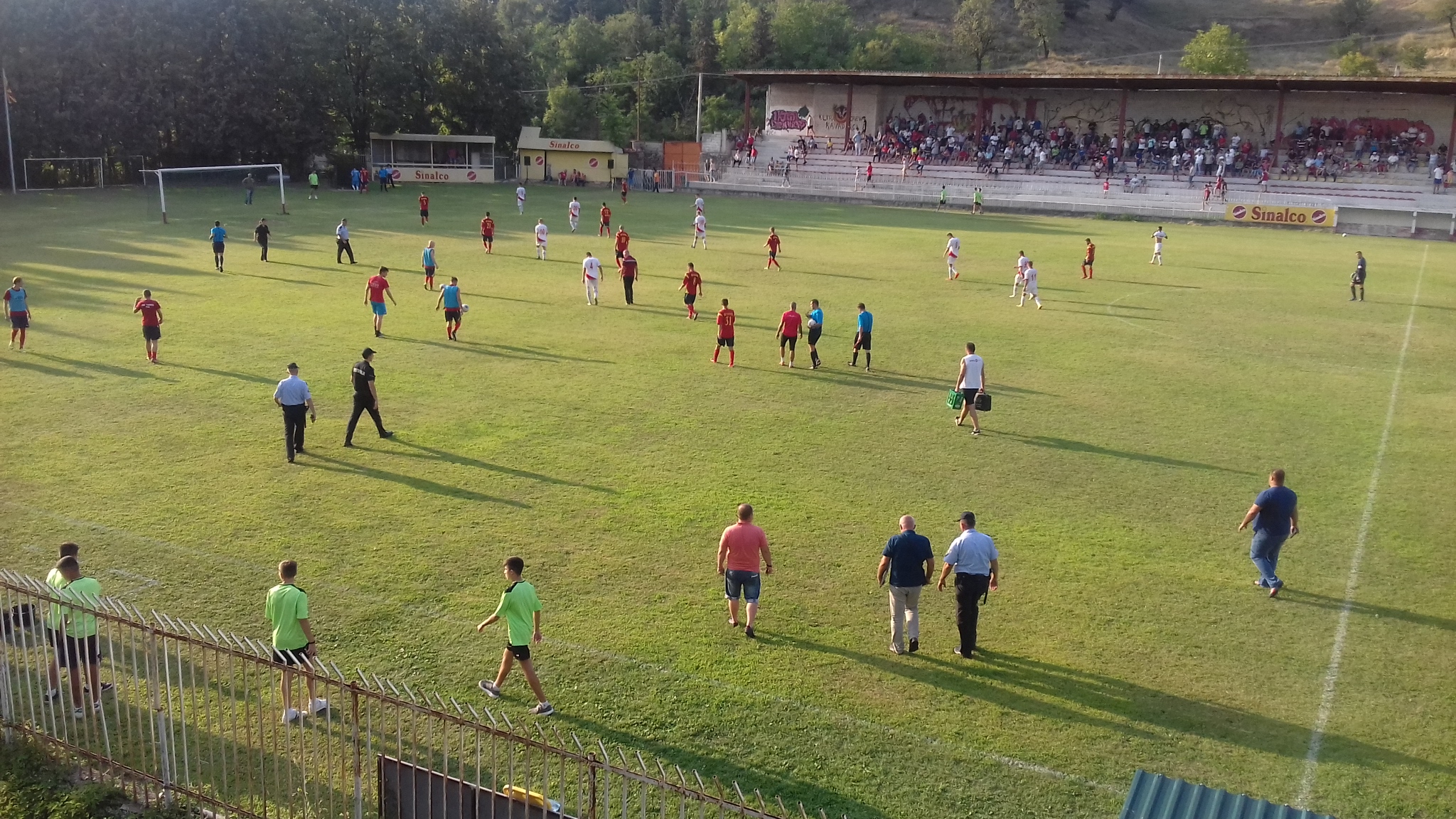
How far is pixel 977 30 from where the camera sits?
99.2 meters

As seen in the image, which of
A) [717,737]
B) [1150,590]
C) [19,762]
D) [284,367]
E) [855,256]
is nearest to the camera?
[19,762]

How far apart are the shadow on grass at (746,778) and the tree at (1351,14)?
132m

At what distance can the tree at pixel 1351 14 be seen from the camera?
378 ft

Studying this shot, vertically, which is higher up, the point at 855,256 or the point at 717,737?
the point at 855,256

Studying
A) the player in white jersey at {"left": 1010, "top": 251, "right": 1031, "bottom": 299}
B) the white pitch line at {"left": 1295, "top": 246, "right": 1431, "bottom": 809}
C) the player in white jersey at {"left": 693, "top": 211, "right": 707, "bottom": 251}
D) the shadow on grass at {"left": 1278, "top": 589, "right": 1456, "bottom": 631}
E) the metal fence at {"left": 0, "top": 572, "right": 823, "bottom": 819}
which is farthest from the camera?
the player in white jersey at {"left": 693, "top": 211, "right": 707, "bottom": 251}

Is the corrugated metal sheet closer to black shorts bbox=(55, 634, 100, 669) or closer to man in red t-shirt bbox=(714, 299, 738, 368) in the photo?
black shorts bbox=(55, 634, 100, 669)

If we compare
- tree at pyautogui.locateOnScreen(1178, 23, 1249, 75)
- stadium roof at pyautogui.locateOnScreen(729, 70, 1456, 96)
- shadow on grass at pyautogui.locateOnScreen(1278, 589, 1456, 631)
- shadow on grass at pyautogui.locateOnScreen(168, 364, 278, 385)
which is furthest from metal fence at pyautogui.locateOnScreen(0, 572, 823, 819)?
tree at pyautogui.locateOnScreen(1178, 23, 1249, 75)

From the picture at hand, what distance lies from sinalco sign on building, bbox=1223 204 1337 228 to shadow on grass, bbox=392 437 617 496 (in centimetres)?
4894

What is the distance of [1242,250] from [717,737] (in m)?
40.8

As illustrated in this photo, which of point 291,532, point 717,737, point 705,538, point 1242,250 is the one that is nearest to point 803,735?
point 717,737

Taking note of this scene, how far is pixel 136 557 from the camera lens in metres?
11.9

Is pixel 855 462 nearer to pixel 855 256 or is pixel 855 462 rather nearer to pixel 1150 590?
pixel 1150 590

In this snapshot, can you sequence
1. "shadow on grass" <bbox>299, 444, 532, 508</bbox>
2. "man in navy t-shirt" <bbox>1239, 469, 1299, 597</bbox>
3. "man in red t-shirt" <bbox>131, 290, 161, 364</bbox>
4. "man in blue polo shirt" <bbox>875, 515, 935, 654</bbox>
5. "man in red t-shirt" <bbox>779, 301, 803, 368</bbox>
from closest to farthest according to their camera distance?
"man in blue polo shirt" <bbox>875, 515, 935, 654</bbox>, "man in navy t-shirt" <bbox>1239, 469, 1299, 597</bbox>, "shadow on grass" <bbox>299, 444, 532, 508</bbox>, "man in red t-shirt" <bbox>131, 290, 161, 364</bbox>, "man in red t-shirt" <bbox>779, 301, 803, 368</bbox>

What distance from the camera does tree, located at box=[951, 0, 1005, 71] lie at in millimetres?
99000
